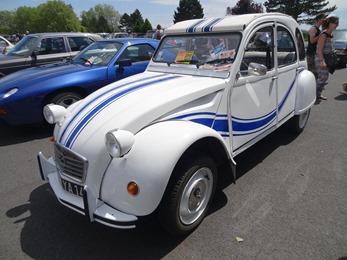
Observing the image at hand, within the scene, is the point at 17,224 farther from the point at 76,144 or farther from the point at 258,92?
the point at 258,92

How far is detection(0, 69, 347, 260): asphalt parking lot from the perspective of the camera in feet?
7.96

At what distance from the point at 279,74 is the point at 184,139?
7.52 feet

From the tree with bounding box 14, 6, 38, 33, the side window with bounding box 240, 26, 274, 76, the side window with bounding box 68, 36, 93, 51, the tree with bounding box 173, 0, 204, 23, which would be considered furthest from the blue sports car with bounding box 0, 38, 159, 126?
the tree with bounding box 14, 6, 38, 33

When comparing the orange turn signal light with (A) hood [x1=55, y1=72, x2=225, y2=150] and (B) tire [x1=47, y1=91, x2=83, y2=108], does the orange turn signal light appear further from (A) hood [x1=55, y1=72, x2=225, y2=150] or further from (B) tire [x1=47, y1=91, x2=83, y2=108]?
(B) tire [x1=47, y1=91, x2=83, y2=108]

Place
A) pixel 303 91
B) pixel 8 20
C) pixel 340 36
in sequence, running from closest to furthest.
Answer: pixel 303 91 → pixel 340 36 → pixel 8 20

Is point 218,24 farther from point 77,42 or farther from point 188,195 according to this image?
point 77,42

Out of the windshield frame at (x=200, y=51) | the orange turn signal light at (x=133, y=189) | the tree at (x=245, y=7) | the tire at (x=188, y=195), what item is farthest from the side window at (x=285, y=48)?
the tree at (x=245, y=7)

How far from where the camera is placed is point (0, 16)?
11962 cm

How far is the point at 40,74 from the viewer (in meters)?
5.22

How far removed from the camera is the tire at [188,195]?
7.67ft

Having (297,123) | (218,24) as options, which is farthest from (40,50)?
(297,123)

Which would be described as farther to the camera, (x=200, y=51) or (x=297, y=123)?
(x=297, y=123)

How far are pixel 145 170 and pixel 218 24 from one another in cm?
217

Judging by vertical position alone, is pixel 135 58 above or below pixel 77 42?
below
